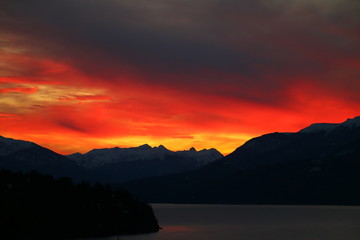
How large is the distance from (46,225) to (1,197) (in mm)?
28476

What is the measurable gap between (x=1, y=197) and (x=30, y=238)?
1810 centimetres

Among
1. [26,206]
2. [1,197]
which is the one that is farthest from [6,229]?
[26,206]

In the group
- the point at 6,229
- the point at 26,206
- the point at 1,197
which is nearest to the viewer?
the point at 6,229

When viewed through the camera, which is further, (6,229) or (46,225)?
(46,225)

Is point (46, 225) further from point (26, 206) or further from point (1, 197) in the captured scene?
point (1, 197)

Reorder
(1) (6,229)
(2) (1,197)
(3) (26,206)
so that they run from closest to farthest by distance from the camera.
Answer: (1) (6,229) < (2) (1,197) < (3) (26,206)

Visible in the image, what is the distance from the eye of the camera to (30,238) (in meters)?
182

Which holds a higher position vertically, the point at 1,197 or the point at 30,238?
the point at 1,197

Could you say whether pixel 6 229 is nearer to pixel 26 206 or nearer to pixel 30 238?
pixel 30 238

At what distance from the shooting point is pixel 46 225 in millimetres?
199625

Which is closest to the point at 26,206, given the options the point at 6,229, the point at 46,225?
the point at 46,225

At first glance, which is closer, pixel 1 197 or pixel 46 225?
pixel 1 197

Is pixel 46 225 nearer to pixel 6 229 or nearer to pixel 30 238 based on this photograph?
pixel 30 238

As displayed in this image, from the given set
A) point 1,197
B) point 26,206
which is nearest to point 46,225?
point 26,206
